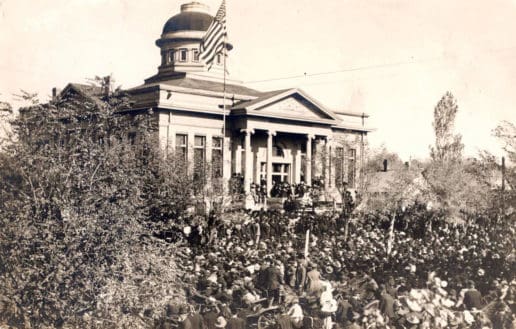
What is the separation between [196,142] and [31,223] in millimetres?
23322

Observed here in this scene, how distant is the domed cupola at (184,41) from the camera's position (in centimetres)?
4550

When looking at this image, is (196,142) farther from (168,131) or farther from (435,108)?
(435,108)

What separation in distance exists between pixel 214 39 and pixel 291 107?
37.0ft

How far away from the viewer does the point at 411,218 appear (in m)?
27.2

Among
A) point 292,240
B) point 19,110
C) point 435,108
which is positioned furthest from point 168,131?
point 435,108

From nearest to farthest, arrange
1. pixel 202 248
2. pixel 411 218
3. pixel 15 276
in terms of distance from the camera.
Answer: pixel 15 276 → pixel 202 248 → pixel 411 218

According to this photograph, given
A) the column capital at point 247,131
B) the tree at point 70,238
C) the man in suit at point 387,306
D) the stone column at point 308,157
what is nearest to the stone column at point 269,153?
the column capital at point 247,131

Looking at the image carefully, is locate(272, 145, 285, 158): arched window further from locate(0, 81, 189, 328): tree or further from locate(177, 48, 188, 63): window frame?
locate(0, 81, 189, 328): tree

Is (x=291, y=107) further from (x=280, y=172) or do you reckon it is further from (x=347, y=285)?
(x=347, y=285)

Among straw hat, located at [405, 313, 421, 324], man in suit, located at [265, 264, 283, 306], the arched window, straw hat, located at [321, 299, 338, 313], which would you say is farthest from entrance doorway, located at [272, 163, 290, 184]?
straw hat, located at [405, 313, 421, 324]

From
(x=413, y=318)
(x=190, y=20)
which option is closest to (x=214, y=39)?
(x=413, y=318)

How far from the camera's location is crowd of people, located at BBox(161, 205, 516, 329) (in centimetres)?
1177

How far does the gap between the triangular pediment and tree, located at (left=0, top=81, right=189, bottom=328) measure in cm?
2227

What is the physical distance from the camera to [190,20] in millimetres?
46281
